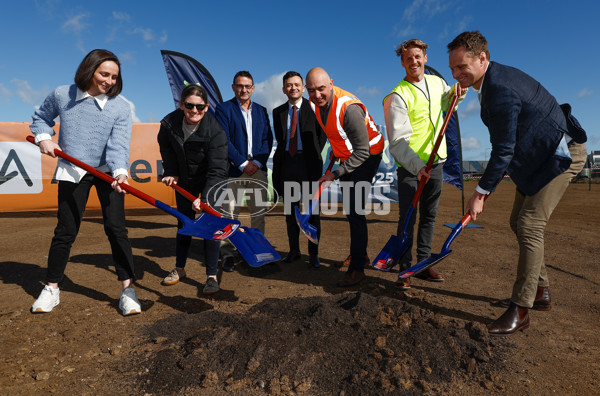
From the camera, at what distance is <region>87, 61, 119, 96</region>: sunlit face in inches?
110

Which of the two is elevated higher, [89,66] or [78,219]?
[89,66]

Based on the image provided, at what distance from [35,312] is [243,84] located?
2944 mm

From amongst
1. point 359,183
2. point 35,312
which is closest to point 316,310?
point 359,183

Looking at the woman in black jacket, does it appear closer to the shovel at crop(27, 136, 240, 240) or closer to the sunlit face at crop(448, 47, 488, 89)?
the shovel at crop(27, 136, 240, 240)

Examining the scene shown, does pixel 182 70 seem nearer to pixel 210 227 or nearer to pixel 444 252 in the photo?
pixel 210 227

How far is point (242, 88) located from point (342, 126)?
56.1 inches

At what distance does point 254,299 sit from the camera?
3398 mm

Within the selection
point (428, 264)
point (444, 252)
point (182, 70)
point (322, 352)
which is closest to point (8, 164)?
point (182, 70)

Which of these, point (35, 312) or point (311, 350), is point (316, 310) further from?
point (35, 312)

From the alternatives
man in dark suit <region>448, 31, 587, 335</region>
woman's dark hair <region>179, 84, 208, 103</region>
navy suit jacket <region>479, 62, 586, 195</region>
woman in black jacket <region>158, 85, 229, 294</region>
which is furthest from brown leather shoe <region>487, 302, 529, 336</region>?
woman's dark hair <region>179, 84, 208, 103</region>

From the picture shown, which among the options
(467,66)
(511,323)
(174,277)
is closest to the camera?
(467,66)

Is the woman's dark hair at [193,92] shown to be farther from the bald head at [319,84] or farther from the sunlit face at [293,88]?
the sunlit face at [293,88]

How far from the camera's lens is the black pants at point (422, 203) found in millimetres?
3645

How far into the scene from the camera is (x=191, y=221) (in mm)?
3275
